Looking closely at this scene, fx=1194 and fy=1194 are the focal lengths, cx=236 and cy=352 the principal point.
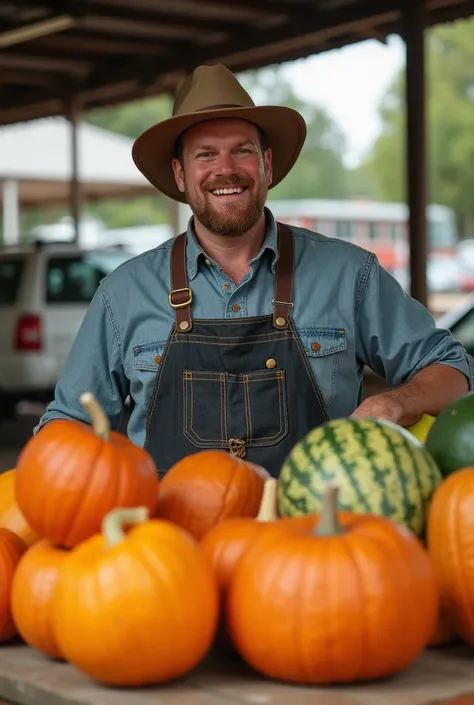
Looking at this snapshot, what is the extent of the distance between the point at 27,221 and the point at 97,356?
233ft

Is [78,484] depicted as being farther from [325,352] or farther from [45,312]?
[45,312]

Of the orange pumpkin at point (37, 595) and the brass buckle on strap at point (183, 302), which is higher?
the brass buckle on strap at point (183, 302)

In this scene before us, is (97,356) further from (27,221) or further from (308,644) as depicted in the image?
(27,221)

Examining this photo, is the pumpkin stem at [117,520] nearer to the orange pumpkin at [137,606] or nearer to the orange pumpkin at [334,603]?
the orange pumpkin at [137,606]

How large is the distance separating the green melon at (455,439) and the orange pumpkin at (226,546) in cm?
34

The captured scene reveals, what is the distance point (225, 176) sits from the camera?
10.6 ft

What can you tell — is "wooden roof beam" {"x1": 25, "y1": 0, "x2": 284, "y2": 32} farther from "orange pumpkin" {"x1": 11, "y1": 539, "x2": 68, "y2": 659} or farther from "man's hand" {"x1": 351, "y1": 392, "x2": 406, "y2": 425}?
"orange pumpkin" {"x1": 11, "y1": 539, "x2": 68, "y2": 659}

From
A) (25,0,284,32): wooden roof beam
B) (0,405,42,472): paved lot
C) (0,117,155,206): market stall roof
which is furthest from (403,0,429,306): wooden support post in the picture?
(0,117,155,206): market stall roof

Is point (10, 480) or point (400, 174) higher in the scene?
point (400, 174)

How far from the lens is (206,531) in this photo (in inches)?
77.5

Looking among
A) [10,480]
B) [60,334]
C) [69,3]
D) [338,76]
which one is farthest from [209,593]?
[338,76]

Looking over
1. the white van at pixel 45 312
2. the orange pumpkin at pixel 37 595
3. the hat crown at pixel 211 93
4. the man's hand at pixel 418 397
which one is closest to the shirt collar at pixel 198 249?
the hat crown at pixel 211 93

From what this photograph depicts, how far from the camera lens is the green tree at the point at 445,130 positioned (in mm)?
56938

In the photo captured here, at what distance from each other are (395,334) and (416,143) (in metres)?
7.38
